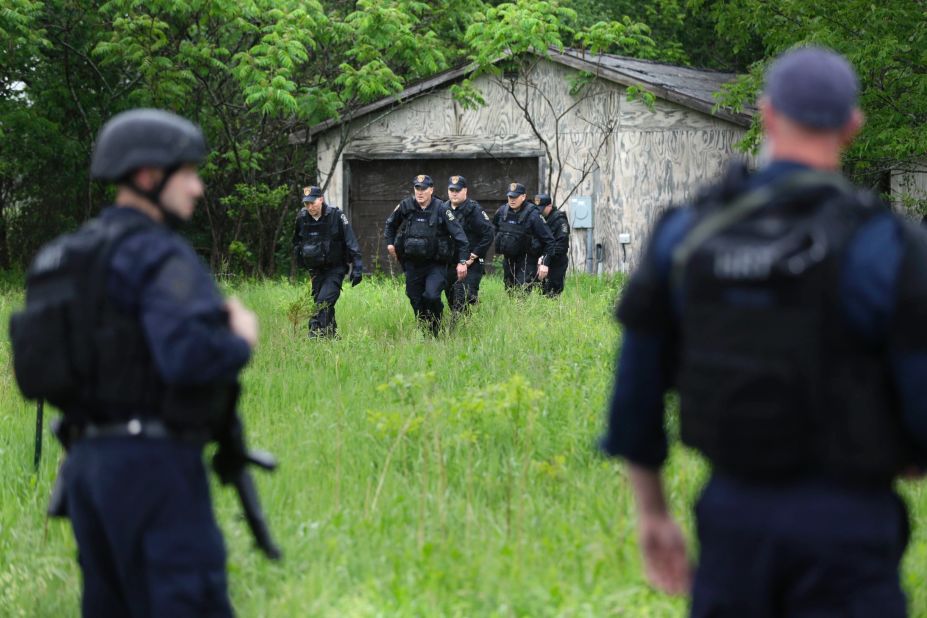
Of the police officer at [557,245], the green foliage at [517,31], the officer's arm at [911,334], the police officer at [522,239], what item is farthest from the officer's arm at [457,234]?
the officer's arm at [911,334]

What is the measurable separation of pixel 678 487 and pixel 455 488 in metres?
1.13

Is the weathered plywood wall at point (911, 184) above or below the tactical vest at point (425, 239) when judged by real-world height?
above

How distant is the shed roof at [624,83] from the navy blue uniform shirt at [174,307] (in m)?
14.7

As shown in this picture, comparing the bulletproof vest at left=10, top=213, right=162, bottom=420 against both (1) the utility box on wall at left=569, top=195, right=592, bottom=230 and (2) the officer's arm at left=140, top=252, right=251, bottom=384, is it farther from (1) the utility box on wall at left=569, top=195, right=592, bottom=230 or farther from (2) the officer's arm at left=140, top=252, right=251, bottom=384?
(1) the utility box on wall at left=569, top=195, right=592, bottom=230

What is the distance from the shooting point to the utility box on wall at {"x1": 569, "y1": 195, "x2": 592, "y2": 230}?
19.3 meters

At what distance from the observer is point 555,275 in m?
16.6

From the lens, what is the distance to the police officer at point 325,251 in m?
12.5

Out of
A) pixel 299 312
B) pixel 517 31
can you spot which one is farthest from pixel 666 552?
pixel 517 31

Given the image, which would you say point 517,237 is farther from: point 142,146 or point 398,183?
point 142,146

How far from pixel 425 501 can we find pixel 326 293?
7103 mm

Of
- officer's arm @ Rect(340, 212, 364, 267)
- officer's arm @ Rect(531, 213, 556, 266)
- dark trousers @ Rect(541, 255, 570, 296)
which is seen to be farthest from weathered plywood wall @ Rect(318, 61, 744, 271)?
officer's arm @ Rect(340, 212, 364, 267)

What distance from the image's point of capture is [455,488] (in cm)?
619

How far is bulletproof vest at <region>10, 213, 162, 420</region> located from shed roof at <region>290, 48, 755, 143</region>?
14715mm

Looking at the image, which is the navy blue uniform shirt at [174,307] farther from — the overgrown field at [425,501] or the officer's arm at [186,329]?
the overgrown field at [425,501]
